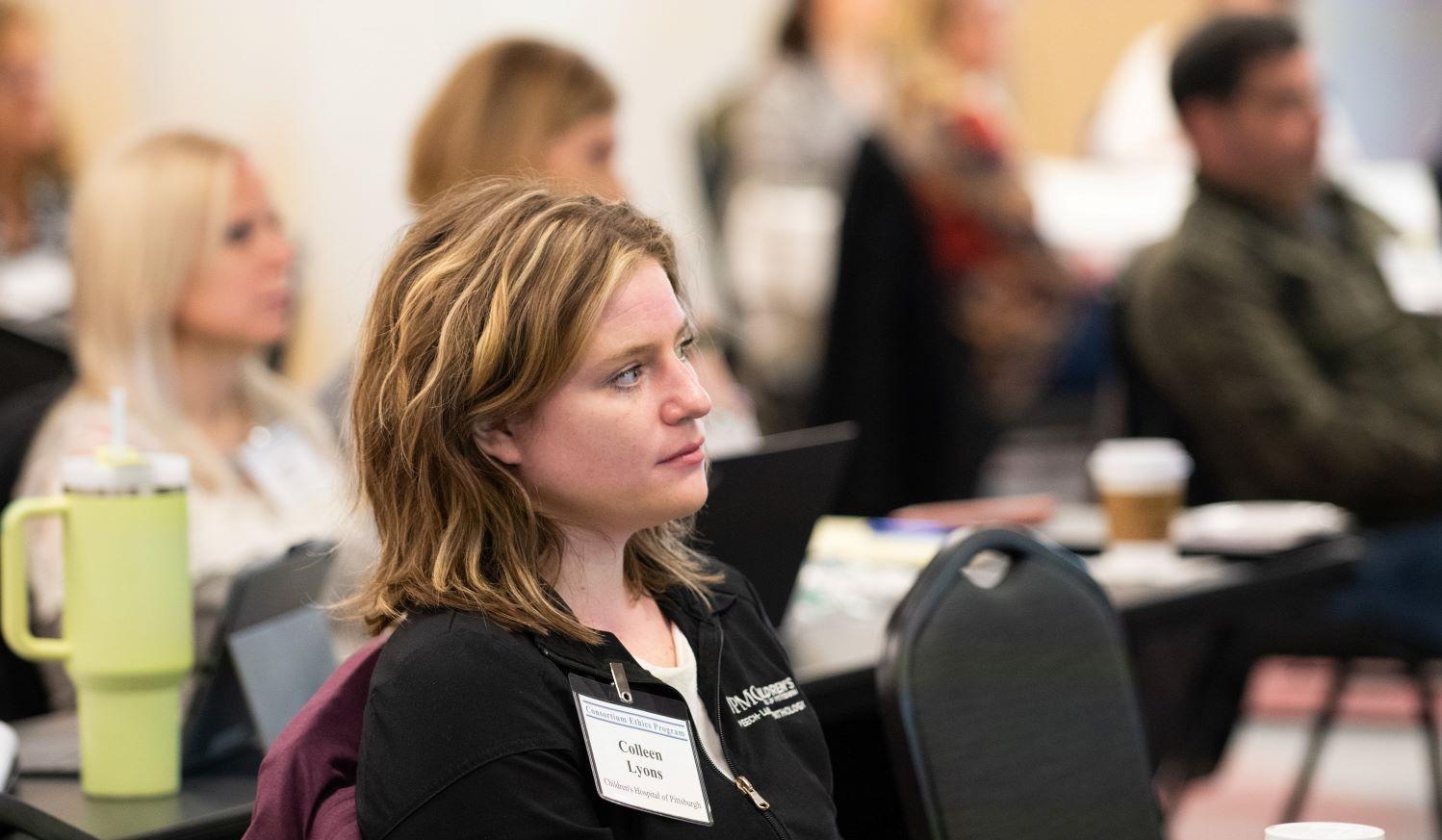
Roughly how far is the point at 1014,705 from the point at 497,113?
1411 mm

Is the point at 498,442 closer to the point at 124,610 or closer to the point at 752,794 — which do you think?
the point at 752,794

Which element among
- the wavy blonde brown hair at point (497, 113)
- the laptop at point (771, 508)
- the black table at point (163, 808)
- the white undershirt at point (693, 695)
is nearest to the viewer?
the white undershirt at point (693, 695)

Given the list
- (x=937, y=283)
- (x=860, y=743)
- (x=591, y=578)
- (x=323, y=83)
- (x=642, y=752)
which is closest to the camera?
(x=642, y=752)

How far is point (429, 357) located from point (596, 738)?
0.95ft

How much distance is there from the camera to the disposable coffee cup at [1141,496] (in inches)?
110

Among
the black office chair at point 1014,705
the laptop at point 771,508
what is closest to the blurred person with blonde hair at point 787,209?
the laptop at point 771,508

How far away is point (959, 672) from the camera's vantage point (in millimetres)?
1619

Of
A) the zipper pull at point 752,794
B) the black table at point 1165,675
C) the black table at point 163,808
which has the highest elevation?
the zipper pull at point 752,794

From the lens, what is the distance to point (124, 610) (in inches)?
60.9

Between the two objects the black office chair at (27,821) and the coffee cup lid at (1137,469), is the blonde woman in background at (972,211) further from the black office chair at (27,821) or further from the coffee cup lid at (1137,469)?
the black office chair at (27,821)

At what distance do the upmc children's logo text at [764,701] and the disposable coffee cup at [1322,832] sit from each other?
0.39 metres

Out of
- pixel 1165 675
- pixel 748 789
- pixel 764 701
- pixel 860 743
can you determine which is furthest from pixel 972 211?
pixel 748 789

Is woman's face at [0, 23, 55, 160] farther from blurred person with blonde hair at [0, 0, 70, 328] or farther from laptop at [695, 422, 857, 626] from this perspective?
laptop at [695, 422, 857, 626]

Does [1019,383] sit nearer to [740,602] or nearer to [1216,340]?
[1216,340]
